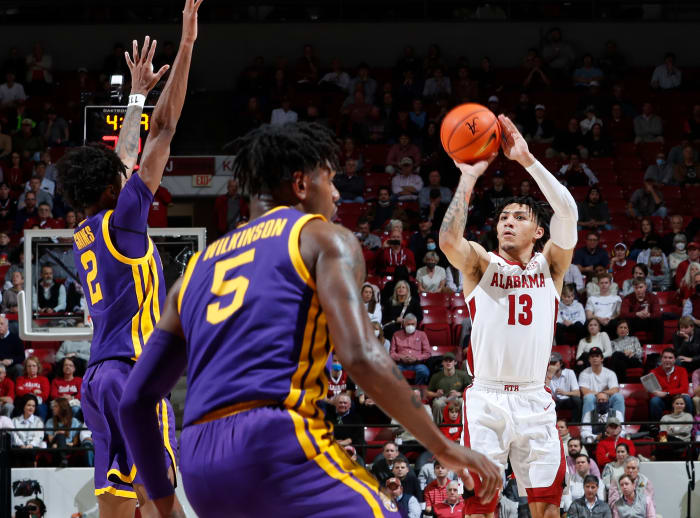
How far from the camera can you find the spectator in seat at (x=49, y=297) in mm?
8539

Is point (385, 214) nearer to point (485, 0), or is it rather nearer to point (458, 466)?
point (485, 0)

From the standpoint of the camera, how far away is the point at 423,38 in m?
19.8

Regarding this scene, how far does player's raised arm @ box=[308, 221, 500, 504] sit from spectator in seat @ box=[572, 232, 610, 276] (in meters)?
12.4

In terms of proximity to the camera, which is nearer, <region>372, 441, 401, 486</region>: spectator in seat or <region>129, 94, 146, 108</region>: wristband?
<region>129, 94, 146, 108</region>: wristband

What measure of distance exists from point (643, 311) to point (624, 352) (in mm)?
1025

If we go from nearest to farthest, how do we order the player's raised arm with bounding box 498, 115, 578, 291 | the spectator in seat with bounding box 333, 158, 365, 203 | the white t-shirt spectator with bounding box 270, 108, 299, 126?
the player's raised arm with bounding box 498, 115, 578, 291 → the spectator in seat with bounding box 333, 158, 365, 203 → the white t-shirt spectator with bounding box 270, 108, 299, 126

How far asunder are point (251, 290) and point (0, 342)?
34.8 ft

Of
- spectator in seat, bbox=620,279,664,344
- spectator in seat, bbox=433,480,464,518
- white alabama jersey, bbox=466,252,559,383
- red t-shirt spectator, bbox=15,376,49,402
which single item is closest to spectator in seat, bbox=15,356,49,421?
Answer: red t-shirt spectator, bbox=15,376,49,402

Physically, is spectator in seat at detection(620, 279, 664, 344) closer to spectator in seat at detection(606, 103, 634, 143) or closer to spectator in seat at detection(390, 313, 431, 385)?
spectator in seat at detection(390, 313, 431, 385)

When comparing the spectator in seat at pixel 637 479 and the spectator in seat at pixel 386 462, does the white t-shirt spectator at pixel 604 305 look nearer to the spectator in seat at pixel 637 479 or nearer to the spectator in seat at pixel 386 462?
the spectator in seat at pixel 637 479

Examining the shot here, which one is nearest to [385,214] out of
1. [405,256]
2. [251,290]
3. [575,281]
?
[405,256]

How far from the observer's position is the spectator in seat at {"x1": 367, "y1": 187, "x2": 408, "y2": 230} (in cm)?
1556

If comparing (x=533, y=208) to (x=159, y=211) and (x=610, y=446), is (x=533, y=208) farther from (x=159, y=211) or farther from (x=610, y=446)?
(x=159, y=211)

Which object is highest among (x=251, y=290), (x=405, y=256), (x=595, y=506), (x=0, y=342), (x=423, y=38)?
(x=423, y=38)
